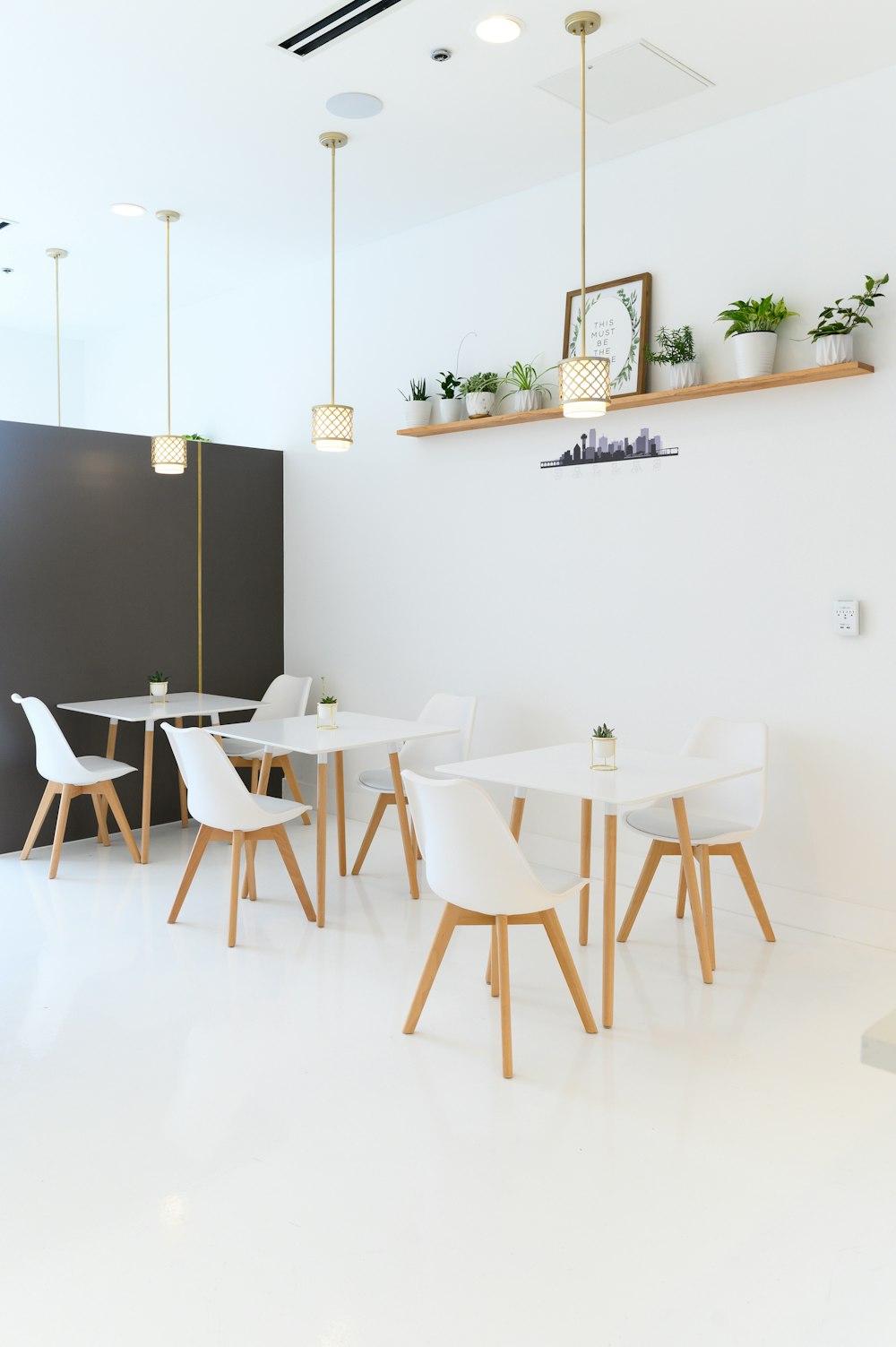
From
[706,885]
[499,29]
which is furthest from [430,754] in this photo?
[499,29]

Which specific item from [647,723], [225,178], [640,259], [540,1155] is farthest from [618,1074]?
[225,178]

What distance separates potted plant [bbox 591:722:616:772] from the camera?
11.4 feet

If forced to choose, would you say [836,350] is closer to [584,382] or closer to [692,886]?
[584,382]

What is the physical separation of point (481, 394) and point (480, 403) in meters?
0.04

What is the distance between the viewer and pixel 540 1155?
2.43 metres

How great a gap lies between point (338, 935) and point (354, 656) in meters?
2.22

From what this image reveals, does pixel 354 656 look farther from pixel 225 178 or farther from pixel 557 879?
pixel 557 879

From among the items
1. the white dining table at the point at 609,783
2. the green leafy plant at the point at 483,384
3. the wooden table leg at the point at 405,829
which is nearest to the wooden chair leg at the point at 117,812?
the wooden table leg at the point at 405,829

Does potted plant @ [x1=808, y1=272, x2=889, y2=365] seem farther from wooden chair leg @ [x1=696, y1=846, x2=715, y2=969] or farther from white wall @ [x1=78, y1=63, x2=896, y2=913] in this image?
wooden chair leg @ [x1=696, y1=846, x2=715, y2=969]

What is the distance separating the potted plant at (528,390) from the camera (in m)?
4.71

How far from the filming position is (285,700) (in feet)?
19.0

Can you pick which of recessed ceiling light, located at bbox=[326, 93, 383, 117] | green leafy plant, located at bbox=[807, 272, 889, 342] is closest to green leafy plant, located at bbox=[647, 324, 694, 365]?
green leafy plant, located at bbox=[807, 272, 889, 342]

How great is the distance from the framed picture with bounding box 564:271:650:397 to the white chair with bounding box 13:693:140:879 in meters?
2.83

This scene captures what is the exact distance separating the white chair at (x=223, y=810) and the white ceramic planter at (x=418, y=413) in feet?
6.98
